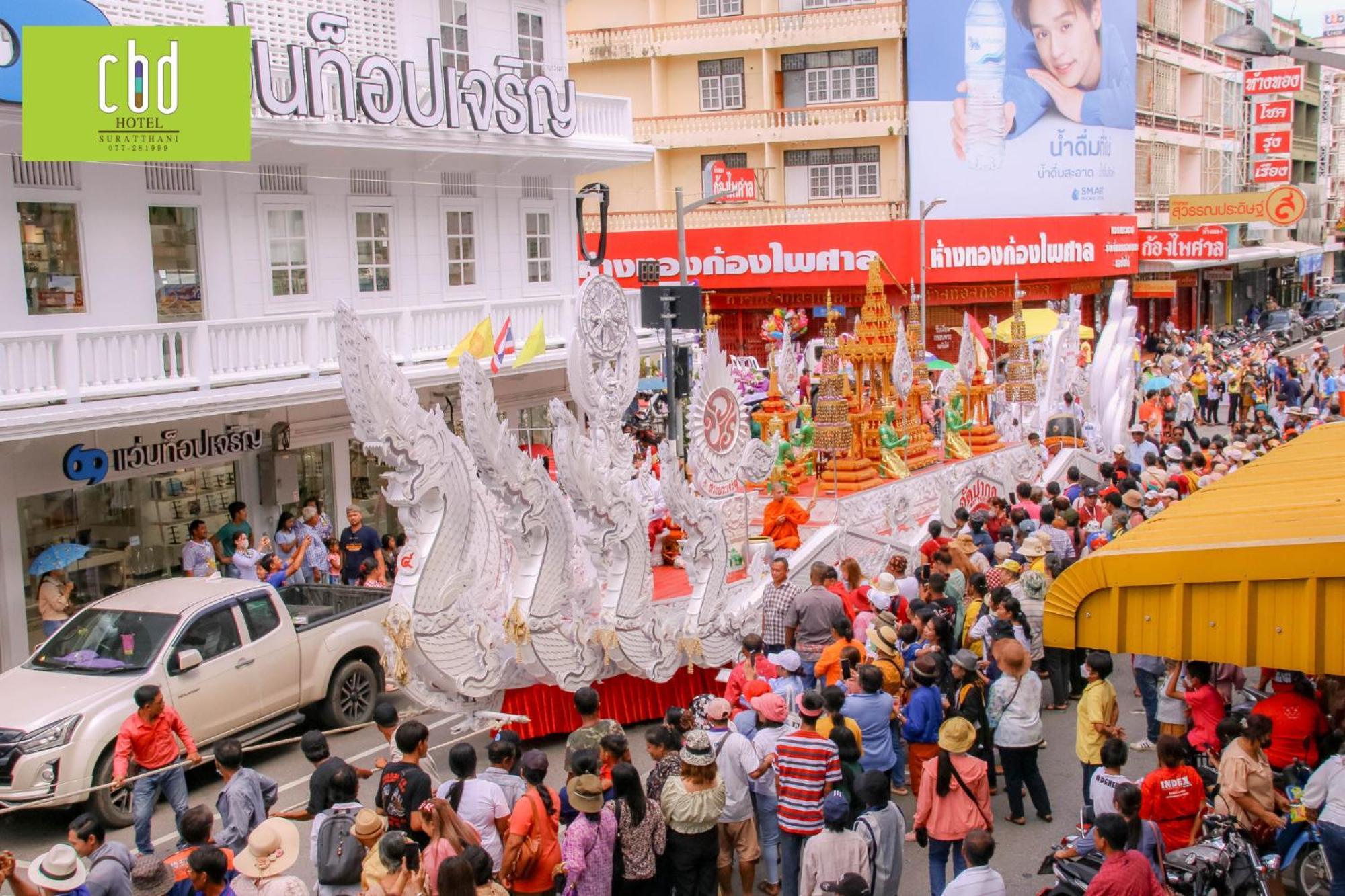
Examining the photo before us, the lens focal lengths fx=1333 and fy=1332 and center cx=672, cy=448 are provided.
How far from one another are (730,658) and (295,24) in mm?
10540

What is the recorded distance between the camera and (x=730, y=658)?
11922 mm

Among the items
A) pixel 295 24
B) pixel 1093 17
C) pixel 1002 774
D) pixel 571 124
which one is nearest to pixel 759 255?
pixel 1093 17

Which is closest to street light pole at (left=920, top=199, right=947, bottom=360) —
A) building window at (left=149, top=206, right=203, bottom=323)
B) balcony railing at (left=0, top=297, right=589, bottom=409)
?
balcony railing at (left=0, top=297, right=589, bottom=409)

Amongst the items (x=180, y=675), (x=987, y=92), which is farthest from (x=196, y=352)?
(x=987, y=92)

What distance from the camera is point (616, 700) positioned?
37.3ft

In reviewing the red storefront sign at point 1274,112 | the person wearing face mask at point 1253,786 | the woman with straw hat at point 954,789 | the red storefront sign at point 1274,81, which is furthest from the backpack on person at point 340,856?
the red storefront sign at point 1274,112

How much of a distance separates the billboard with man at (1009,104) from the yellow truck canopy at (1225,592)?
97.9ft

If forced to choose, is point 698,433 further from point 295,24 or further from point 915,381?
point 295,24

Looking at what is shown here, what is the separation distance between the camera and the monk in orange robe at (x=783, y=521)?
14008 millimetres

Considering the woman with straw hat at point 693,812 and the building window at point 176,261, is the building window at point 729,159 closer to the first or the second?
the building window at point 176,261

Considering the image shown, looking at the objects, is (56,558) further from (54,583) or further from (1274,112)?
(1274,112)

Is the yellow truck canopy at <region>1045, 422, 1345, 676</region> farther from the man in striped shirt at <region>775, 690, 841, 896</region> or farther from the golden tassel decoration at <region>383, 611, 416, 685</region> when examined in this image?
the golden tassel decoration at <region>383, 611, 416, 685</region>

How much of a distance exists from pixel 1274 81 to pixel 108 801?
45.4 m

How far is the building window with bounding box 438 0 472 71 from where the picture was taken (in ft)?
64.1
